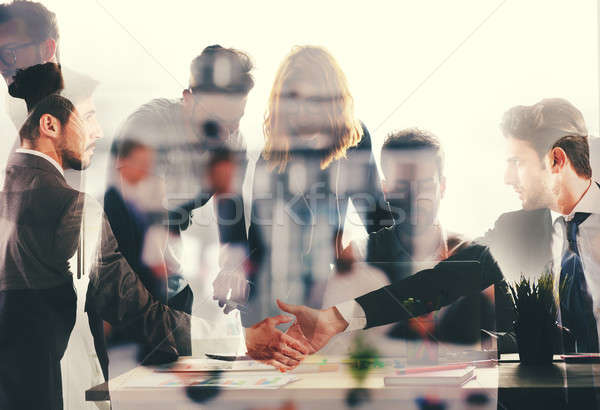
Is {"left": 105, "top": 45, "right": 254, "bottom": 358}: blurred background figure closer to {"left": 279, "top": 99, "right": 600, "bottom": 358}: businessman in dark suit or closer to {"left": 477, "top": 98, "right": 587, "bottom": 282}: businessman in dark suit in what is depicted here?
{"left": 279, "top": 99, "right": 600, "bottom": 358}: businessman in dark suit

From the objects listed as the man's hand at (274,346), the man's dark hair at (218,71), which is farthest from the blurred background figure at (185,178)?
the man's hand at (274,346)

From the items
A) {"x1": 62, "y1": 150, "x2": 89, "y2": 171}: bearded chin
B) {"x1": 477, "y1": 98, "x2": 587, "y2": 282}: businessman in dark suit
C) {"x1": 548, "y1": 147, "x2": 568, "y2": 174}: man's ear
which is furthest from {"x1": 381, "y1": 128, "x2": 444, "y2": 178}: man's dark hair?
{"x1": 62, "y1": 150, "x2": 89, "y2": 171}: bearded chin

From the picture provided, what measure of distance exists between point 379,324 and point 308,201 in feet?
1.38

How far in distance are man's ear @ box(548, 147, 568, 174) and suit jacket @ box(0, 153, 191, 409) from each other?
1.23 m

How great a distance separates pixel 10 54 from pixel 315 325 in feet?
4.29

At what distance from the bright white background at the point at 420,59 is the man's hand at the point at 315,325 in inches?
17.6

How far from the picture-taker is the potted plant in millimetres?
1464

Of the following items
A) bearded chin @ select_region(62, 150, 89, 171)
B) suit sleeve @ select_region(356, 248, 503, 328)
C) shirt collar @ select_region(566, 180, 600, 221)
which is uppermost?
bearded chin @ select_region(62, 150, 89, 171)

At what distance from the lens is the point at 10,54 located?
1.67 metres

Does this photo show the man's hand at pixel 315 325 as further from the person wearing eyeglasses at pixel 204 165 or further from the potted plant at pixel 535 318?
the potted plant at pixel 535 318

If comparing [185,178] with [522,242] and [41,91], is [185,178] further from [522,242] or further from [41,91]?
[522,242]

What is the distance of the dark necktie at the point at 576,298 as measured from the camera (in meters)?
1.53

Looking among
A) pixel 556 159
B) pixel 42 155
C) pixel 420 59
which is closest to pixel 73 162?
pixel 42 155

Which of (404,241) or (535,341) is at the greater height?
(404,241)
